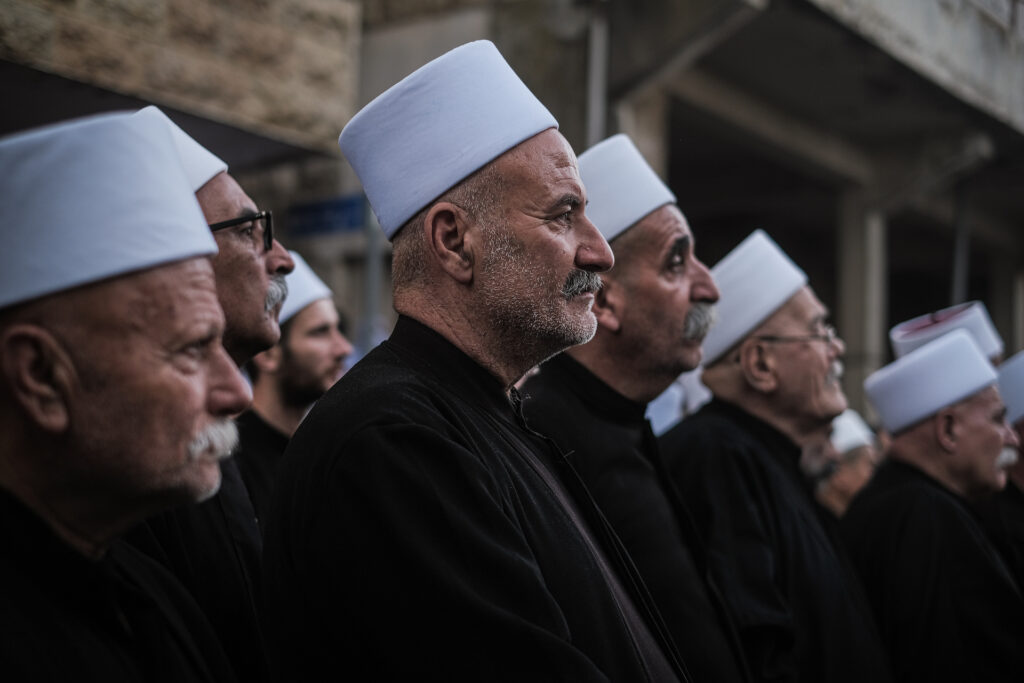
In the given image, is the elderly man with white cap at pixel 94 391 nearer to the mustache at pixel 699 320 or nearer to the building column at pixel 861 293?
the mustache at pixel 699 320

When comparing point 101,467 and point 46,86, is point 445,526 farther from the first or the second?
point 46,86

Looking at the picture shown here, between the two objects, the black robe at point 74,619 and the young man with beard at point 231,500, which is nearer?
the black robe at point 74,619

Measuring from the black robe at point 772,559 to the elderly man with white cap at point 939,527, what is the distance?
13.2 inches

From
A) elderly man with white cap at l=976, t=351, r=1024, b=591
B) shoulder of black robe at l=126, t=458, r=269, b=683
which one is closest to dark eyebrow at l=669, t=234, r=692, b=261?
shoulder of black robe at l=126, t=458, r=269, b=683

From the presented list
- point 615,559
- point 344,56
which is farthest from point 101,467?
point 344,56

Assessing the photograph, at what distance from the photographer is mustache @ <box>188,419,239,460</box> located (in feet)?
5.80

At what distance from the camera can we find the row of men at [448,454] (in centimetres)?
171

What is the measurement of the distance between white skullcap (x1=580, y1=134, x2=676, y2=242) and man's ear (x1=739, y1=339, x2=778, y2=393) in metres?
0.92

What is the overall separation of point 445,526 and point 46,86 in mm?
4612

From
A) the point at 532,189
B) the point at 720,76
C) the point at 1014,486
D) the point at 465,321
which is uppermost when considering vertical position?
the point at 532,189

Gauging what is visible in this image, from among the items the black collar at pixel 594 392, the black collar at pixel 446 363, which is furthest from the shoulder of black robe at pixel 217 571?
the black collar at pixel 594 392

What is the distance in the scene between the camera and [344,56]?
766cm

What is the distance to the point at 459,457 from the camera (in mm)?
2078

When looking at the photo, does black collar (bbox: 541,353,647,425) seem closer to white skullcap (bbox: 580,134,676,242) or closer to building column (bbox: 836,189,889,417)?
white skullcap (bbox: 580,134,676,242)
